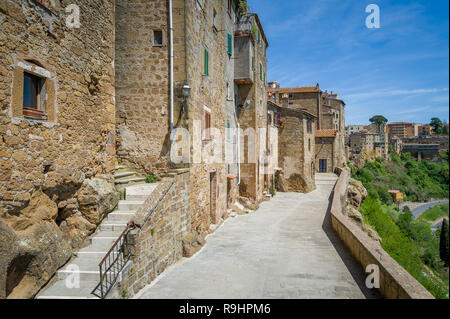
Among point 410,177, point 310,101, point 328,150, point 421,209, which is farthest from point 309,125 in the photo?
point 410,177

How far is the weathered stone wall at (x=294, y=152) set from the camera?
93.2 feet

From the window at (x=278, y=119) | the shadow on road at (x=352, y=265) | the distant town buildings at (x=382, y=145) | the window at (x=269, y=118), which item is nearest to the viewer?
the shadow on road at (x=352, y=265)

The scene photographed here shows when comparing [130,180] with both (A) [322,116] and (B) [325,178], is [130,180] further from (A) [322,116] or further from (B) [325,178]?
(A) [322,116]

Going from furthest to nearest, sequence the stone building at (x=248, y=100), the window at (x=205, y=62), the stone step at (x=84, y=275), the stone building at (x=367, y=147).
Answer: the stone building at (x=367, y=147) → the stone building at (x=248, y=100) → the window at (x=205, y=62) → the stone step at (x=84, y=275)

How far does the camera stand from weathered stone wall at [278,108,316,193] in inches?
1118

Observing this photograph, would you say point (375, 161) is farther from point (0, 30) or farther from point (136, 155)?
point (0, 30)

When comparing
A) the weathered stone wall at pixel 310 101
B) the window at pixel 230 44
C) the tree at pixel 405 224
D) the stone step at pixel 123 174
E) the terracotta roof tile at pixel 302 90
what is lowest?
the tree at pixel 405 224

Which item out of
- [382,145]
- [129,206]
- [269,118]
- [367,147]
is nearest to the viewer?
[129,206]

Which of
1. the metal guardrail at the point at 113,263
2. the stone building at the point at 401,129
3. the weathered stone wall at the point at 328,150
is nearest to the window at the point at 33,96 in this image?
the metal guardrail at the point at 113,263

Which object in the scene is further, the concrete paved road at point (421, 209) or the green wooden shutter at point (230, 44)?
the concrete paved road at point (421, 209)

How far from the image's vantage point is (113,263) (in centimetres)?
596

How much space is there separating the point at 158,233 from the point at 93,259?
1666 mm

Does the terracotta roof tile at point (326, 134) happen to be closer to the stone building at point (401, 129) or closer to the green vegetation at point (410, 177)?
the green vegetation at point (410, 177)

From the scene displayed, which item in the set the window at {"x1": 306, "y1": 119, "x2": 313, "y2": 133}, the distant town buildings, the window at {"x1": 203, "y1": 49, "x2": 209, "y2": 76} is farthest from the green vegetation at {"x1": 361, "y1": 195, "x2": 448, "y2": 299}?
the distant town buildings
